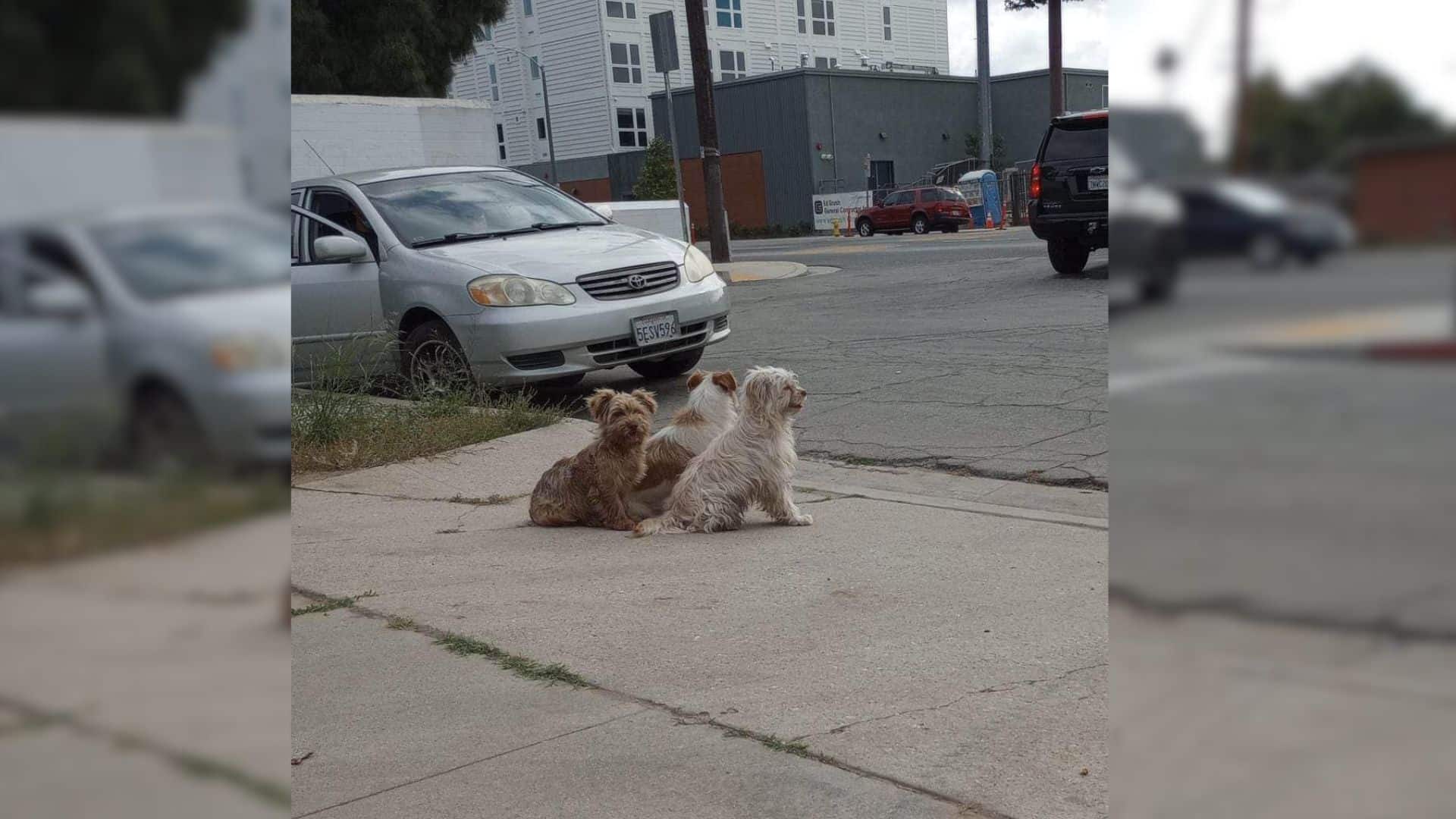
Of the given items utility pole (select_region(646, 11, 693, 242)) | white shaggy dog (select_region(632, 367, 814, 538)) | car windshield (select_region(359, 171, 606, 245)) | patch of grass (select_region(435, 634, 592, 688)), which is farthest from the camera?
utility pole (select_region(646, 11, 693, 242))

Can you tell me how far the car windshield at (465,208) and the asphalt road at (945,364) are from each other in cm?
117

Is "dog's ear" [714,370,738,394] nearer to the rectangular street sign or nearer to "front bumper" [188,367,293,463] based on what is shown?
"front bumper" [188,367,293,463]

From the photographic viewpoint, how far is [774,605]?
12.8 feet

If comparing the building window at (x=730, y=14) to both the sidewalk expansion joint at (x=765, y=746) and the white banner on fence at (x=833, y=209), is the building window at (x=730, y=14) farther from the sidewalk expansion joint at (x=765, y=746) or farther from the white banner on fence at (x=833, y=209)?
the sidewalk expansion joint at (x=765, y=746)

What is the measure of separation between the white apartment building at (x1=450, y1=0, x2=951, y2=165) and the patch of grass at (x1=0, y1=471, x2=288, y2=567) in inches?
1559

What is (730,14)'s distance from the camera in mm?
44688

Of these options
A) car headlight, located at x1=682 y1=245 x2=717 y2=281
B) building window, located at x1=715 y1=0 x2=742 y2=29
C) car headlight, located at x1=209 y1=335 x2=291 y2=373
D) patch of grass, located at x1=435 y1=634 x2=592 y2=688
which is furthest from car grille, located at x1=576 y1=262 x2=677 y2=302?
building window, located at x1=715 y1=0 x2=742 y2=29

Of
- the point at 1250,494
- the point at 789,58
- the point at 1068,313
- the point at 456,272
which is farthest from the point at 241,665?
the point at 789,58

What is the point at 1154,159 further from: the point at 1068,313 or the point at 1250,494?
the point at 1068,313

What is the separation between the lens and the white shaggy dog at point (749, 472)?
4871 millimetres

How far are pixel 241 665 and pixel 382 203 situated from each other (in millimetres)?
7274

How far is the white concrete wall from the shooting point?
1.60m

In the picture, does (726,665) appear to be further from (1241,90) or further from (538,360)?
(538,360)

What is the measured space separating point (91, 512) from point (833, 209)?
38.8 meters
